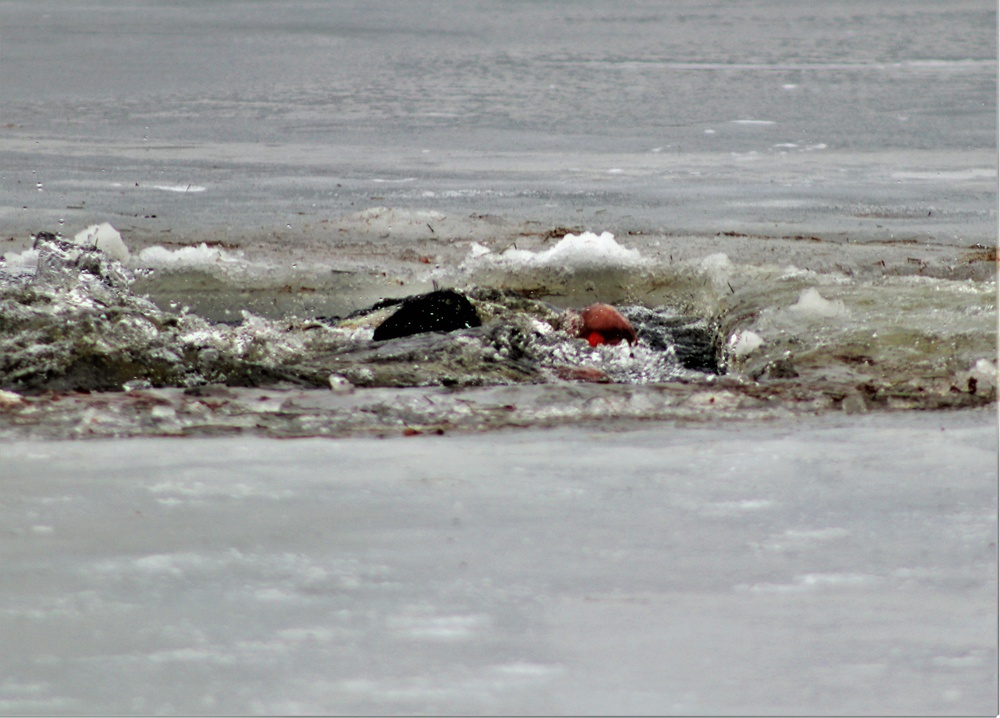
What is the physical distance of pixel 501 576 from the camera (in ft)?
5.97

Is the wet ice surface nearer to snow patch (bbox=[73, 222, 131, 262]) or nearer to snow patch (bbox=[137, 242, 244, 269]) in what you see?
snow patch (bbox=[137, 242, 244, 269])

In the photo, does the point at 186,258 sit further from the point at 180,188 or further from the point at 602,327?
the point at 602,327

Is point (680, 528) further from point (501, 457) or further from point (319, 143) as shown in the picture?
point (319, 143)

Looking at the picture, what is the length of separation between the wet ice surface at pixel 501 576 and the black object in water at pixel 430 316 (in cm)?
182

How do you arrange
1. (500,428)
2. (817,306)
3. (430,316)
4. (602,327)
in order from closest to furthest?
(500,428) < (430,316) < (817,306) < (602,327)

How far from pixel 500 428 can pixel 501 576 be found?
88 cm

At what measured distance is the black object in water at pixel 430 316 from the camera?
14.2ft

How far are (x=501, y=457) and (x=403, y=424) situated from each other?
1.31ft

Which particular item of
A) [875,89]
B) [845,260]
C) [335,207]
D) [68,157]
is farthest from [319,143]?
[875,89]

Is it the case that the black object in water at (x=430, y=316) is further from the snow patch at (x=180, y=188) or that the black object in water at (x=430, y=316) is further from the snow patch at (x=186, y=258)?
the snow patch at (x=180, y=188)

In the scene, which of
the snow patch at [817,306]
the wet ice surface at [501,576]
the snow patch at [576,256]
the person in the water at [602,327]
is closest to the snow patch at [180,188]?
the snow patch at [576,256]

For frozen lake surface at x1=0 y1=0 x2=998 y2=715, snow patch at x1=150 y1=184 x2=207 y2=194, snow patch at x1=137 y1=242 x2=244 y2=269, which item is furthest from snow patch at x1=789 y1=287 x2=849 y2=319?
snow patch at x1=150 y1=184 x2=207 y2=194

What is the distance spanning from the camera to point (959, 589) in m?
1.79

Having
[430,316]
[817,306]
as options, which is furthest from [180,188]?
[817,306]
